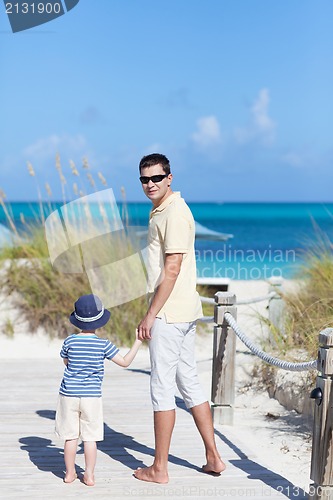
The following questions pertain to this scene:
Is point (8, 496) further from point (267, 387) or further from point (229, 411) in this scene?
point (267, 387)

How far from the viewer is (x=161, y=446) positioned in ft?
14.2

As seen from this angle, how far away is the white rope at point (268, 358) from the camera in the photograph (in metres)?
4.12

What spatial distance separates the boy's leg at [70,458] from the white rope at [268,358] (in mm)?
1236

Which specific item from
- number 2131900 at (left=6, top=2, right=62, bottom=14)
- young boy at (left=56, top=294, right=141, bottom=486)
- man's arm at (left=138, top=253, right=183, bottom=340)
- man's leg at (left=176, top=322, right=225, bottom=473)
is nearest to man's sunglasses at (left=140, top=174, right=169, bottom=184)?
man's arm at (left=138, top=253, right=183, bottom=340)

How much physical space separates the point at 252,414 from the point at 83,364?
2543 millimetres

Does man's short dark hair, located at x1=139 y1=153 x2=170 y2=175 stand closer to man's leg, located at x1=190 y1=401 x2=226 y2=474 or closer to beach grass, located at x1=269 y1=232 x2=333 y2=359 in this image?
man's leg, located at x1=190 y1=401 x2=226 y2=474

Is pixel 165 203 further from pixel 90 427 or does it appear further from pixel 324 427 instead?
pixel 324 427

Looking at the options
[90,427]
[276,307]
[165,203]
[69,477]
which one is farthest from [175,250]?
[276,307]

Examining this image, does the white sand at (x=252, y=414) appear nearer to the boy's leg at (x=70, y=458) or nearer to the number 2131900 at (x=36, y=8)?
the boy's leg at (x=70, y=458)

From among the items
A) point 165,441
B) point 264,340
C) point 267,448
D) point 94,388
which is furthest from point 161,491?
→ point 264,340

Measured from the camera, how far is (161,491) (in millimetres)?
4305

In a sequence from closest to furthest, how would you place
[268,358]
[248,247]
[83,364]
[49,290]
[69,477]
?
[83,364] → [69,477] → [268,358] → [49,290] → [248,247]

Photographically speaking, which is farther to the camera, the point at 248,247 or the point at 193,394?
the point at 248,247

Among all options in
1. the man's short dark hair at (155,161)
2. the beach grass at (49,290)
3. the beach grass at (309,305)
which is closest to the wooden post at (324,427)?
the man's short dark hair at (155,161)
